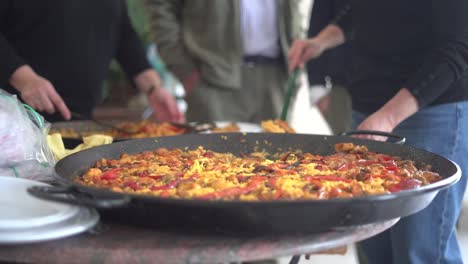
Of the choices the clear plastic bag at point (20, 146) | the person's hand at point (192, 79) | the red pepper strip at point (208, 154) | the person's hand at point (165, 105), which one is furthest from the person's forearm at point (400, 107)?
the person's hand at point (192, 79)

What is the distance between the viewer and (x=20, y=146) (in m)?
1.37

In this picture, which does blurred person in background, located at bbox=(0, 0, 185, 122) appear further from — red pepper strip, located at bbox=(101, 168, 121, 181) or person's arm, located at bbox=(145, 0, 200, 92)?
red pepper strip, located at bbox=(101, 168, 121, 181)

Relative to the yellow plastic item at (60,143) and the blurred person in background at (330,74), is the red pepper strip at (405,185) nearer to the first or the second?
the yellow plastic item at (60,143)

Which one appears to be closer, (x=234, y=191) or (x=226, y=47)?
(x=234, y=191)

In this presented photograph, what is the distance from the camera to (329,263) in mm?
3352

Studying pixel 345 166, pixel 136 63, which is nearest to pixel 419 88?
pixel 345 166

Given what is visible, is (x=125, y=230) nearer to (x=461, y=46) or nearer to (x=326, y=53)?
(x=461, y=46)

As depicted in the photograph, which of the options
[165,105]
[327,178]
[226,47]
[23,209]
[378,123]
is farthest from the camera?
[226,47]

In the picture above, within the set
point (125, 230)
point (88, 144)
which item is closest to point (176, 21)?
point (88, 144)

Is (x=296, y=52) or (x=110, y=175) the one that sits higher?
(x=296, y=52)

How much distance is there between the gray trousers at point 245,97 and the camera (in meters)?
3.27

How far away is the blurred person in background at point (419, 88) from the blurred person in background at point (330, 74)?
22cm

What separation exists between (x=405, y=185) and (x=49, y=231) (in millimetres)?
618

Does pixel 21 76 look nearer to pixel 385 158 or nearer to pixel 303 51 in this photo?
pixel 303 51
